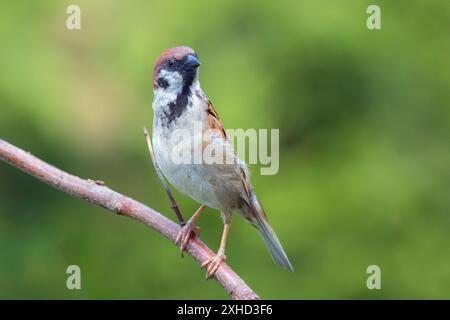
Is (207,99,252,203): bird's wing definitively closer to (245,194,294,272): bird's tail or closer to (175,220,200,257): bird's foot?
(245,194,294,272): bird's tail

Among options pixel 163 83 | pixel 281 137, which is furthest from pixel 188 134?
pixel 281 137

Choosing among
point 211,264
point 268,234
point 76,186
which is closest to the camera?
point 76,186

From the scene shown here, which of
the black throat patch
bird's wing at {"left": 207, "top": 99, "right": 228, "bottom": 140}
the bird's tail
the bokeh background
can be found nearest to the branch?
the black throat patch

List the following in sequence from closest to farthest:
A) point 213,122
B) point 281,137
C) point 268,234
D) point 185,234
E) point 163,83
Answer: point 185,234 → point 163,83 → point 213,122 → point 268,234 → point 281,137

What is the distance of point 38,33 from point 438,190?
9.23 feet

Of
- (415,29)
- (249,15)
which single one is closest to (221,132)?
(249,15)

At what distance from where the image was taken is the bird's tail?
3260mm

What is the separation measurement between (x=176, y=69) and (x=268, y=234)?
97cm

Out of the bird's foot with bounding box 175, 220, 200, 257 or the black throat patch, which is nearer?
the bird's foot with bounding box 175, 220, 200, 257

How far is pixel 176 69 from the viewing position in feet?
9.31

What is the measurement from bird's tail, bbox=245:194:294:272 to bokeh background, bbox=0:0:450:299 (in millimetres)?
775

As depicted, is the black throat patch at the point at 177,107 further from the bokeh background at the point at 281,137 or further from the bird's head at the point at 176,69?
the bokeh background at the point at 281,137

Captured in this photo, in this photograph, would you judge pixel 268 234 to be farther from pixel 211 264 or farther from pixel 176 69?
pixel 176 69

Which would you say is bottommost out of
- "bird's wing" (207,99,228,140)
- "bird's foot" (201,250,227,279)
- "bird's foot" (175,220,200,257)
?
"bird's foot" (201,250,227,279)
